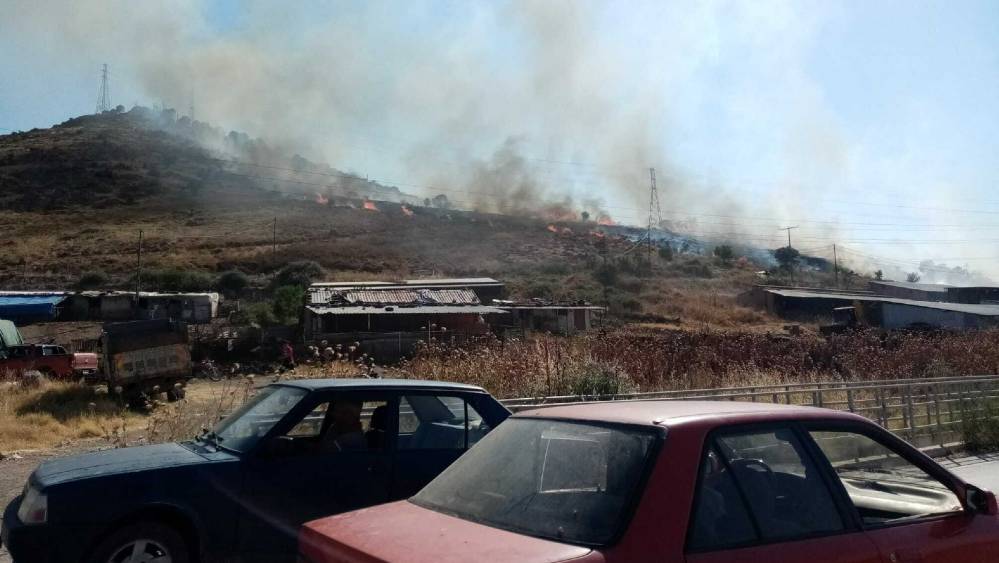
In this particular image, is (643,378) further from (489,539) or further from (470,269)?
(470,269)

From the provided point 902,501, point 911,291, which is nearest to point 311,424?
point 902,501

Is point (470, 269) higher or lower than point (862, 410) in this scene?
higher

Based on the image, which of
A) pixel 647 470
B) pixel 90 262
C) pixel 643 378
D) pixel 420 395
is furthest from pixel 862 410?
pixel 90 262

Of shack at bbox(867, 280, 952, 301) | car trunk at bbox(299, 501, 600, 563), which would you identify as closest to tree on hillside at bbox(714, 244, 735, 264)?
shack at bbox(867, 280, 952, 301)

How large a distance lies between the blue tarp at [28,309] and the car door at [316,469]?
45651mm

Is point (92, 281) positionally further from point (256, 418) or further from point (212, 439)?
point (256, 418)

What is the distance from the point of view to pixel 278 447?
18.2 feet

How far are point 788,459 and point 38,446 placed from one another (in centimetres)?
1403

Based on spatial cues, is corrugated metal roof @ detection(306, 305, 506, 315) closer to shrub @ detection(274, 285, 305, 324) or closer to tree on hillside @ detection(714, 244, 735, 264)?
shrub @ detection(274, 285, 305, 324)

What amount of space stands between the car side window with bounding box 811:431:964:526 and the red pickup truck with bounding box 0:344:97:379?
2501 cm

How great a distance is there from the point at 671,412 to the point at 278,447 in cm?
319

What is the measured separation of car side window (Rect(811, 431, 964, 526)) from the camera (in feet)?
12.5

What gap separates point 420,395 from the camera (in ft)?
20.5

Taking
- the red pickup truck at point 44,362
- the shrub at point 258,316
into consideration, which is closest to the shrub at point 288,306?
the shrub at point 258,316
